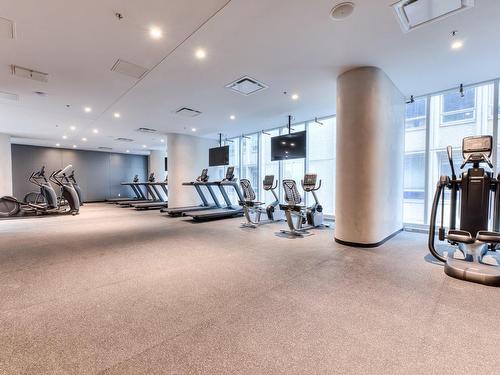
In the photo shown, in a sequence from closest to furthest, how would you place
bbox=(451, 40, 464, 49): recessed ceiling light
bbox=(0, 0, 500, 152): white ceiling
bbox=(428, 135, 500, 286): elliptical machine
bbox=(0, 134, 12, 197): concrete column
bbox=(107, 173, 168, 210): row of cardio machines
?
bbox=(0, 0, 500, 152): white ceiling → bbox=(428, 135, 500, 286): elliptical machine → bbox=(451, 40, 464, 49): recessed ceiling light → bbox=(0, 134, 12, 197): concrete column → bbox=(107, 173, 168, 210): row of cardio machines

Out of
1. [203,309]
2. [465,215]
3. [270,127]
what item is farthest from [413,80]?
[203,309]

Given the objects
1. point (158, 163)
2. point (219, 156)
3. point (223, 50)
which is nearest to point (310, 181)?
point (223, 50)

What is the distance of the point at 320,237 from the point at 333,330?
3.45 meters

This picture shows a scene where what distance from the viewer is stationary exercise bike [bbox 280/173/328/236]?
554 cm

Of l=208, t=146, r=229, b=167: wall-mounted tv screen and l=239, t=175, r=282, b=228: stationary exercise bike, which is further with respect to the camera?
l=208, t=146, r=229, b=167: wall-mounted tv screen

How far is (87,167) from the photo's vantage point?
1458 cm

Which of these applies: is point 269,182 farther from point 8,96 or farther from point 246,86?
point 8,96

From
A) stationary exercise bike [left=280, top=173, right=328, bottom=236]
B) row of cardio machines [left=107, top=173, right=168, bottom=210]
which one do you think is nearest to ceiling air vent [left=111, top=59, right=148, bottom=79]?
stationary exercise bike [left=280, top=173, right=328, bottom=236]

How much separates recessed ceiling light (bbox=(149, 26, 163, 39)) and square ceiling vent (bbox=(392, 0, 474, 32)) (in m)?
3.00

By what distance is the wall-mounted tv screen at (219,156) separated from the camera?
9820 millimetres

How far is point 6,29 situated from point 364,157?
5730 mm

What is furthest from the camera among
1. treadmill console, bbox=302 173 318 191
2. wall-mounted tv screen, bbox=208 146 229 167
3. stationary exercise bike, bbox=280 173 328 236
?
wall-mounted tv screen, bbox=208 146 229 167

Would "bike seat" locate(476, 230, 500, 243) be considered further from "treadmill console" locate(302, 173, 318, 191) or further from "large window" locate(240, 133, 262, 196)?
"large window" locate(240, 133, 262, 196)

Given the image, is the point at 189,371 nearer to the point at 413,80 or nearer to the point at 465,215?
→ the point at 465,215
